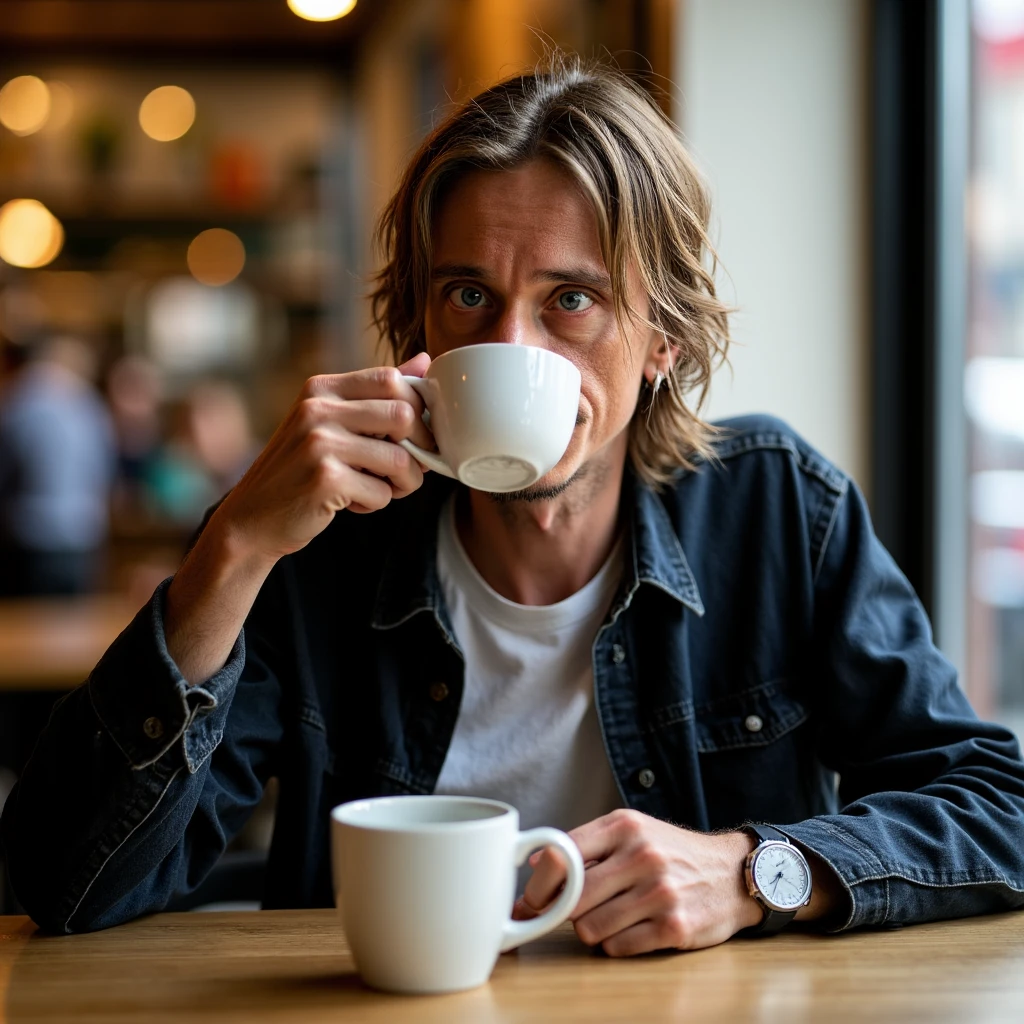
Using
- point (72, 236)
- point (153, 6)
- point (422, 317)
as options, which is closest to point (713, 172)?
point (422, 317)

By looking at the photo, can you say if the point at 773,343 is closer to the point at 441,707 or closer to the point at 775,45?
the point at 775,45

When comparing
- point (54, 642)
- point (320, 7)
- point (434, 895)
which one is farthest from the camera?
point (320, 7)

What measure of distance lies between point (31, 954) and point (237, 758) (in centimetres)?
31

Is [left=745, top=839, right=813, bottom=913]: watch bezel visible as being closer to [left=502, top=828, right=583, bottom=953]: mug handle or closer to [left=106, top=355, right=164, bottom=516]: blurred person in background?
[left=502, top=828, right=583, bottom=953]: mug handle

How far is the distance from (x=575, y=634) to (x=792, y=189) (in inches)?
46.3

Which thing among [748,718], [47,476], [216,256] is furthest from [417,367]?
[216,256]

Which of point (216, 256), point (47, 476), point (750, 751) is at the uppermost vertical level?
point (216, 256)

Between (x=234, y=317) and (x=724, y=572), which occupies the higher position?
(x=234, y=317)

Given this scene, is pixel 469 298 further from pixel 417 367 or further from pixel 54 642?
pixel 54 642

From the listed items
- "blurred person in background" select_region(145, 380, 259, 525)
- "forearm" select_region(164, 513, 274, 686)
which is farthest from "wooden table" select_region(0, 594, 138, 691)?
"blurred person in background" select_region(145, 380, 259, 525)

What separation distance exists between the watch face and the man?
0.07 meters

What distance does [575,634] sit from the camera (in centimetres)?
144

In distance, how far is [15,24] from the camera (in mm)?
6203

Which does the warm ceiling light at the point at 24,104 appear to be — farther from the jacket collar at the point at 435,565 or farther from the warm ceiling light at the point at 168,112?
the jacket collar at the point at 435,565
